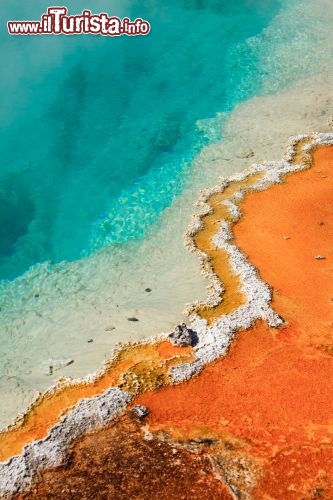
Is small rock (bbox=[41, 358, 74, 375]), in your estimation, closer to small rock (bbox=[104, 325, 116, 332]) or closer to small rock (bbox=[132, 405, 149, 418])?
small rock (bbox=[104, 325, 116, 332])

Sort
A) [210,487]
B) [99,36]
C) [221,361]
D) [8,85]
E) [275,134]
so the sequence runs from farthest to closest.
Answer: [99,36] < [8,85] < [275,134] < [221,361] < [210,487]

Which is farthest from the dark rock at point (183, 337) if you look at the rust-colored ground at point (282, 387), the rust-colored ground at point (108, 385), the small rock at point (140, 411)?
the small rock at point (140, 411)

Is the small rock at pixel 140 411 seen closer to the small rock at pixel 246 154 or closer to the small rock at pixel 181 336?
the small rock at pixel 181 336

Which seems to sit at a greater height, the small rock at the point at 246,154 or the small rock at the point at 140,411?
the small rock at the point at 246,154

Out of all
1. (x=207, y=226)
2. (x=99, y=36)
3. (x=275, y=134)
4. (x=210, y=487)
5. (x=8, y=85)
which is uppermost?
(x=99, y=36)

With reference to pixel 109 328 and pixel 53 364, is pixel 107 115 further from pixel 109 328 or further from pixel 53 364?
pixel 53 364

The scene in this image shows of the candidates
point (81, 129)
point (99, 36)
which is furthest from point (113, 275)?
point (99, 36)

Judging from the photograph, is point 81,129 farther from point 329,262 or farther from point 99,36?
point 329,262
